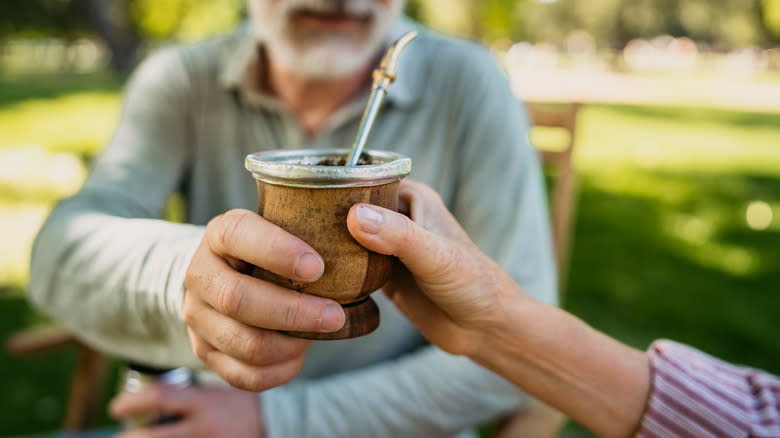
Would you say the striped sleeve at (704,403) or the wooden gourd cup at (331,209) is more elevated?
the wooden gourd cup at (331,209)

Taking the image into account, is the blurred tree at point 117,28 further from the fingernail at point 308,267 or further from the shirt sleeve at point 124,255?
the fingernail at point 308,267

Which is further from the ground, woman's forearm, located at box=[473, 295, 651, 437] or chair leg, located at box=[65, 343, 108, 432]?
woman's forearm, located at box=[473, 295, 651, 437]

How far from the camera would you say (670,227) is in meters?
5.21

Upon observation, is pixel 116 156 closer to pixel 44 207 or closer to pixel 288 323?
pixel 288 323

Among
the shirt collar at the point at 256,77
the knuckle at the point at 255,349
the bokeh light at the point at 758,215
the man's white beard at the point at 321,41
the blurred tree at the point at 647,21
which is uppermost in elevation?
the blurred tree at the point at 647,21

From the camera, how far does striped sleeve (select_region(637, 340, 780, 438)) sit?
1.06 meters

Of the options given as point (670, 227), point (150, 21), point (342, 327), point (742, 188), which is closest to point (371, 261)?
point (342, 327)

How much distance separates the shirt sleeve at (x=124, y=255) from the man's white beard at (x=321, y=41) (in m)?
0.40

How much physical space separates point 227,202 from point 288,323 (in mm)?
1058

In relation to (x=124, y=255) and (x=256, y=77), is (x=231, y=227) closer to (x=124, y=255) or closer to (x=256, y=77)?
(x=124, y=255)

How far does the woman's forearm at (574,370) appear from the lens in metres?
1.07

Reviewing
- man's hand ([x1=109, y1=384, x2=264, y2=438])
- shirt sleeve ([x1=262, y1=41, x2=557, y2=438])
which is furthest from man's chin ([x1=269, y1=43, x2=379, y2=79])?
man's hand ([x1=109, y1=384, x2=264, y2=438])

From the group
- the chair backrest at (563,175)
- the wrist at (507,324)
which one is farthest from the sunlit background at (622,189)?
the wrist at (507,324)

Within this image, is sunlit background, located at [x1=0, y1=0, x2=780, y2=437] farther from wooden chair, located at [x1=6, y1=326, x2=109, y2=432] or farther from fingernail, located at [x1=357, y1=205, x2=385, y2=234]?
fingernail, located at [x1=357, y1=205, x2=385, y2=234]
